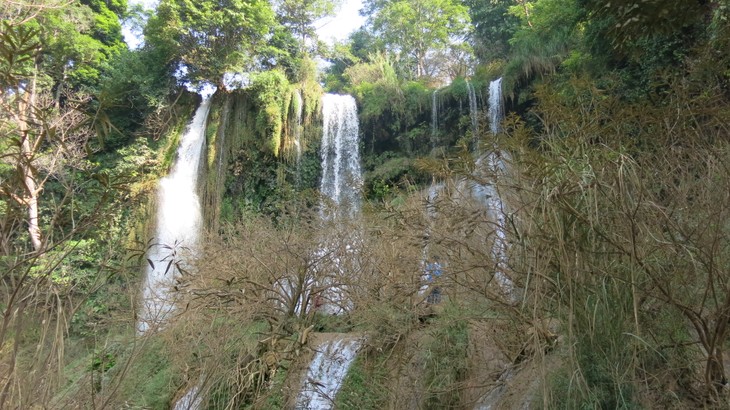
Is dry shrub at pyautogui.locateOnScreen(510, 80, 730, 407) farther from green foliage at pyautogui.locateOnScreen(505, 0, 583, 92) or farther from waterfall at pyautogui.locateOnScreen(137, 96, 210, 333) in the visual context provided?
waterfall at pyautogui.locateOnScreen(137, 96, 210, 333)

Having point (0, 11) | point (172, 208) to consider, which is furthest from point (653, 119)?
point (172, 208)

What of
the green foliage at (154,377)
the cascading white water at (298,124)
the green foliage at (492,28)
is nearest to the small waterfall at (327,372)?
the green foliage at (154,377)

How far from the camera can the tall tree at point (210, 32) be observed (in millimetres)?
19422

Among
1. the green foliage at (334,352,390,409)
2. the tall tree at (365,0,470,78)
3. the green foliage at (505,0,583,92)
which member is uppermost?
the tall tree at (365,0,470,78)

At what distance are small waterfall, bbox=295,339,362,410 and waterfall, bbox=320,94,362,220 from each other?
10216mm

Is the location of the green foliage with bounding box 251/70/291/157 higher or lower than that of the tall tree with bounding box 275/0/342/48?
lower

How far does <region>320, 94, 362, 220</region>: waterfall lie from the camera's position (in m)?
18.7

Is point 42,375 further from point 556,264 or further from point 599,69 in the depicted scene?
point 599,69

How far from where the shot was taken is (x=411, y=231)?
7105 mm

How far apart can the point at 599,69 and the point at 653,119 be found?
866cm

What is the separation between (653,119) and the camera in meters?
4.51

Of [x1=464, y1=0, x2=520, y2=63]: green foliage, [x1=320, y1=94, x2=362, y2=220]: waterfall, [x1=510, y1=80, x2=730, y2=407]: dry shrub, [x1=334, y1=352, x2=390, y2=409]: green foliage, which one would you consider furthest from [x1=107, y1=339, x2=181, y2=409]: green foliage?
[x1=464, y1=0, x2=520, y2=63]: green foliage

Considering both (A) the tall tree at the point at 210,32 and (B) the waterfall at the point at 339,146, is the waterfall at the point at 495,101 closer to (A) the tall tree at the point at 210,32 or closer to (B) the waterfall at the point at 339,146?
(B) the waterfall at the point at 339,146

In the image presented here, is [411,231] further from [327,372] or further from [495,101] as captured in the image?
[495,101]
